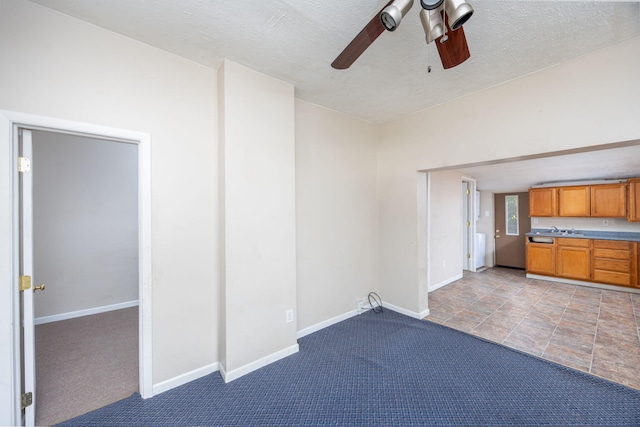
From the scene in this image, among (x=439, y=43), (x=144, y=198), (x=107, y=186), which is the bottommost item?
(x=144, y=198)

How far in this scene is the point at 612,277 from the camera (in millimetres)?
4344

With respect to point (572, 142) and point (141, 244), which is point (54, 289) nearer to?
point (141, 244)

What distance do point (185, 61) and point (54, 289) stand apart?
3.46m

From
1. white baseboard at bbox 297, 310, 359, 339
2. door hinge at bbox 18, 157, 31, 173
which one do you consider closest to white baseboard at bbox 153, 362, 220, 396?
white baseboard at bbox 297, 310, 359, 339

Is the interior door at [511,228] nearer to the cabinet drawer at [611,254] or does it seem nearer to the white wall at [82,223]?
the cabinet drawer at [611,254]

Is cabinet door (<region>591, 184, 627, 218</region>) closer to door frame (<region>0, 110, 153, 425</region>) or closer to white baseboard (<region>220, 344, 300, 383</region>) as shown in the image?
white baseboard (<region>220, 344, 300, 383</region>)

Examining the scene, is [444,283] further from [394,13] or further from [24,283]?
[24,283]

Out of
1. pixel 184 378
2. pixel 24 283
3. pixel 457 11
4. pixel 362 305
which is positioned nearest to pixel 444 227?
pixel 362 305

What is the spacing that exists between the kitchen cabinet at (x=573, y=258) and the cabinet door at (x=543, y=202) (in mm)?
674

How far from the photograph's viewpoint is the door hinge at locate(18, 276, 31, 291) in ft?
4.99

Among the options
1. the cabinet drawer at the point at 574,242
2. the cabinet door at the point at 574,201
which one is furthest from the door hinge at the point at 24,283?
the cabinet door at the point at 574,201

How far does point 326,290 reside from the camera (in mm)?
3010

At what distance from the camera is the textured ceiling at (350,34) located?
152 cm

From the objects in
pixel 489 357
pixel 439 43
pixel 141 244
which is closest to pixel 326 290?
pixel 489 357
